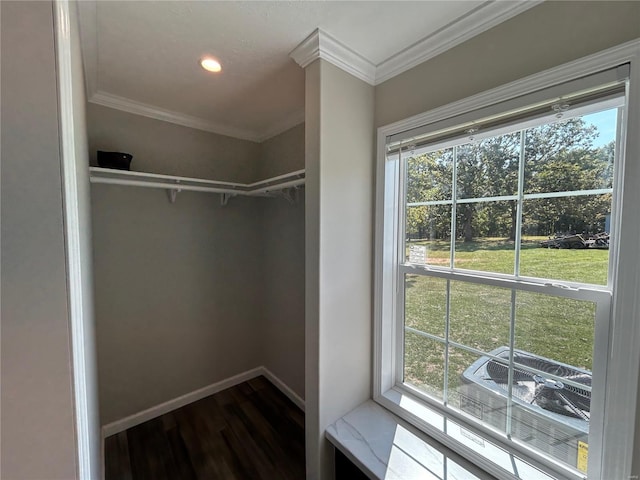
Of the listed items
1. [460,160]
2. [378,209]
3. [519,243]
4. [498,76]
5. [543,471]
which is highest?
[498,76]

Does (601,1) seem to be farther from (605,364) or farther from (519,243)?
(605,364)

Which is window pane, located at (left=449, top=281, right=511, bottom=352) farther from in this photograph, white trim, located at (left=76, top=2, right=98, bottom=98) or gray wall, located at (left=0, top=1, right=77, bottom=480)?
white trim, located at (left=76, top=2, right=98, bottom=98)

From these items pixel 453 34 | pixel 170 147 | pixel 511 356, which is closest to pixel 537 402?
pixel 511 356

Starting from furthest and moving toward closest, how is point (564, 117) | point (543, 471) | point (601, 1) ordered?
point (543, 471), point (564, 117), point (601, 1)

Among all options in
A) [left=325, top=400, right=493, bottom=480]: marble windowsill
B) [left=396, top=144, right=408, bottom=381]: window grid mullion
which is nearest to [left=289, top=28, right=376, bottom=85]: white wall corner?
[left=396, top=144, right=408, bottom=381]: window grid mullion

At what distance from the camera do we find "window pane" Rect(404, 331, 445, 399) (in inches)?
54.9

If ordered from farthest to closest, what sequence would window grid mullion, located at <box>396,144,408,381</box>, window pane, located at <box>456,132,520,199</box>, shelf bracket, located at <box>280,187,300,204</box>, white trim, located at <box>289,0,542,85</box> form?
shelf bracket, located at <box>280,187,300,204</box> → window grid mullion, located at <box>396,144,408,381</box> → window pane, located at <box>456,132,520,199</box> → white trim, located at <box>289,0,542,85</box>

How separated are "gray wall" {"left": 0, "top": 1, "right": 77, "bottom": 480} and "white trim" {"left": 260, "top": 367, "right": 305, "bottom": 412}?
185cm

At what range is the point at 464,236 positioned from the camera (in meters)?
1.27

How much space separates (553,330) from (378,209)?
932 mm

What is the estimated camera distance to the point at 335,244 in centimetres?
133

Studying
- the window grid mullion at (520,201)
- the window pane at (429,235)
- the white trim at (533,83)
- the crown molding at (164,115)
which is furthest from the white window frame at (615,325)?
the crown molding at (164,115)

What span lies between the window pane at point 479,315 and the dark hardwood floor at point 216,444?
1.32 m

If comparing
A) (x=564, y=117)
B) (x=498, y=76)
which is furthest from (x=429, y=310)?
(x=498, y=76)
